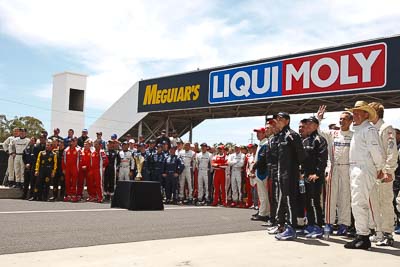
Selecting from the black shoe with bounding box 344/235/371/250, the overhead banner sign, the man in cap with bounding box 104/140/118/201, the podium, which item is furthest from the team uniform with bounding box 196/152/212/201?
the black shoe with bounding box 344/235/371/250

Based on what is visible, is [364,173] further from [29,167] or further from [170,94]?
[170,94]

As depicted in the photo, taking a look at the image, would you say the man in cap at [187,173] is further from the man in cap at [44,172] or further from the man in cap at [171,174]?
the man in cap at [44,172]

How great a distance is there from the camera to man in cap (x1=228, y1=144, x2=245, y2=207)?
12.9 m

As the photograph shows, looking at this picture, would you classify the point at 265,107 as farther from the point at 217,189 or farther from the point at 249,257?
the point at 249,257

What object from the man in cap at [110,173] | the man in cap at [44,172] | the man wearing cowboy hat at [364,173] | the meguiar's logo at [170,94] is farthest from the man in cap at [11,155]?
the man wearing cowboy hat at [364,173]

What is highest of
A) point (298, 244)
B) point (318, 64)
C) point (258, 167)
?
point (318, 64)

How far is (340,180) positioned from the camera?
22.4ft

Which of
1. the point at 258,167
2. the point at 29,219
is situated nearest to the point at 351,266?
the point at 258,167

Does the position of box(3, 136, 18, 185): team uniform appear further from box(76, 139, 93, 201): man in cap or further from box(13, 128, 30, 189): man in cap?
box(76, 139, 93, 201): man in cap

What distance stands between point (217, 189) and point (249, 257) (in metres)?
8.52

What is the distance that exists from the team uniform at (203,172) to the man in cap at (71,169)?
373 centimetres

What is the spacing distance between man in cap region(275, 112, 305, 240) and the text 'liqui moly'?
9005 mm

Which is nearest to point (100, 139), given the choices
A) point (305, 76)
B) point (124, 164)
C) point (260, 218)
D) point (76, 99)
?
point (124, 164)

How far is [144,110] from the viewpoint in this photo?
23828 mm
